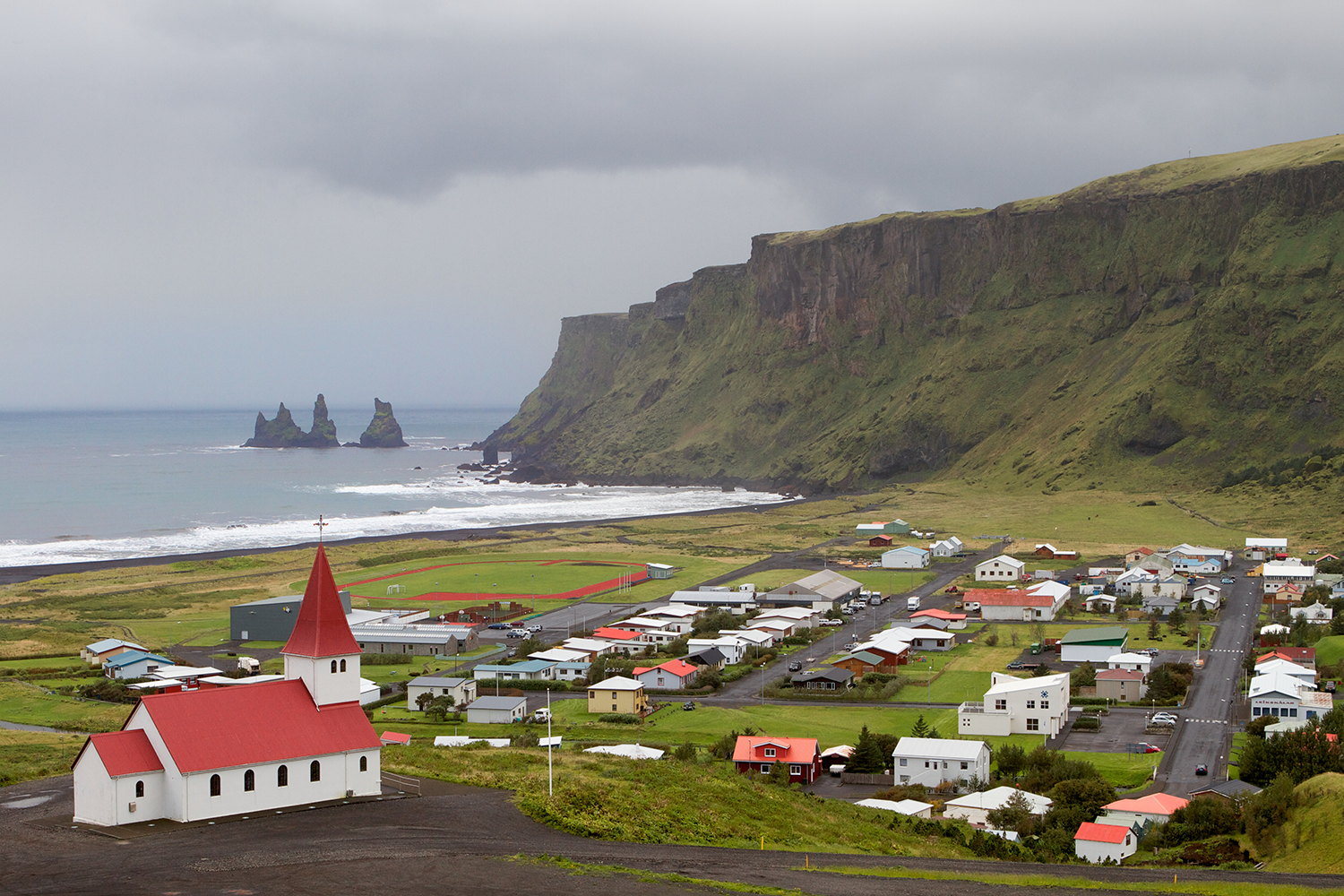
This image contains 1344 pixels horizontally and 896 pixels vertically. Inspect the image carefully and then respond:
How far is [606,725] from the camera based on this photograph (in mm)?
52406

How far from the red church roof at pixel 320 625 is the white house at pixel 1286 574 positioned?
7287 centimetres

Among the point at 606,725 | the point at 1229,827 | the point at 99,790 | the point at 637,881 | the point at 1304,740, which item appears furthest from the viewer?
the point at 606,725

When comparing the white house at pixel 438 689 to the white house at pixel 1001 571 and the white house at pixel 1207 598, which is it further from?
the white house at pixel 1001 571

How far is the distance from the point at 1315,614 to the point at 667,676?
1574 inches

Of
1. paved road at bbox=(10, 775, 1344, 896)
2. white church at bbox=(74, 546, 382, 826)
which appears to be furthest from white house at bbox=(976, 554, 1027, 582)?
white church at bbox=(74, 546, 382, 826)

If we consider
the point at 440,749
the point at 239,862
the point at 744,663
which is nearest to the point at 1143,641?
the point at 744,663

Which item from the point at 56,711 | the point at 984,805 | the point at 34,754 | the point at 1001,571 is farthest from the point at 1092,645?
the point at 56,711

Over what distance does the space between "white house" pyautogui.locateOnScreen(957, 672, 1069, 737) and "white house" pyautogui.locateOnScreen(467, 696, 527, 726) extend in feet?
61.1

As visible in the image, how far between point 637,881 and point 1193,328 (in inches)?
6146

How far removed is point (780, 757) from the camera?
4381 centimetres

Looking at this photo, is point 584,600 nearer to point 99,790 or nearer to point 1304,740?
point 1304,740

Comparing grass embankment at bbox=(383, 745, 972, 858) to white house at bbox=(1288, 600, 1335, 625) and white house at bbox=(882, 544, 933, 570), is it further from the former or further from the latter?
white house at bbox=(882, 544, 933, 570)

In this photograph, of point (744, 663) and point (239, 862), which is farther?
point (744, 663)

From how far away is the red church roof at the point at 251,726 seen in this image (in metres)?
29.1
